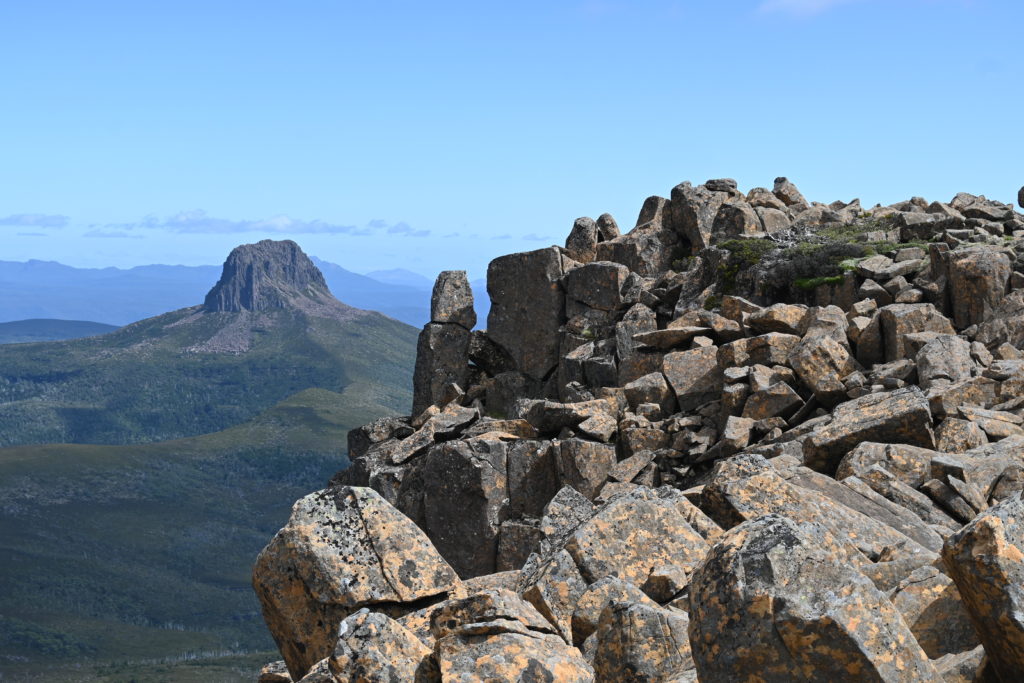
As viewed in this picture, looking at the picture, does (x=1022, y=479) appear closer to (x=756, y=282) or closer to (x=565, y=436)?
(x=565, y=436)

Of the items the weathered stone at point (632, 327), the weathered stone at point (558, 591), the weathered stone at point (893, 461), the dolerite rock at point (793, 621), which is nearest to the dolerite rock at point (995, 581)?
the dolerite rock at point (793, 621)

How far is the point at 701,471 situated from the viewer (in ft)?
114

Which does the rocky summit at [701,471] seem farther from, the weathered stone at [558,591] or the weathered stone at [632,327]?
the weathered stone at [632,327]

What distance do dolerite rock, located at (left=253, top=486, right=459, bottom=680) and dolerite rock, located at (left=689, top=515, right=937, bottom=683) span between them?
6611mm

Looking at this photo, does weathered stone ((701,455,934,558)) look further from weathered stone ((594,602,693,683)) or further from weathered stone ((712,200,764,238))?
weathered stone ((712,200,764,238))

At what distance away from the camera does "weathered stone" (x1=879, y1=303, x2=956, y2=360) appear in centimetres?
3731

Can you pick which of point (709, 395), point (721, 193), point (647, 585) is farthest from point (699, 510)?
point (721, 193)

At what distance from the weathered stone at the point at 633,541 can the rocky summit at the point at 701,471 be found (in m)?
0.05

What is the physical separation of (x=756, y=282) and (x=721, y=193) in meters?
14.3

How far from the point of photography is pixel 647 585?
17562 mm

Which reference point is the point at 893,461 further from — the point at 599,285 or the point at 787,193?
the point at 787,193

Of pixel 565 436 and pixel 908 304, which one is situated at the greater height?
pixel 908 304

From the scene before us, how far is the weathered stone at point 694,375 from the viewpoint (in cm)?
3925

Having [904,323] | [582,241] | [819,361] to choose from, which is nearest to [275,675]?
[819,361]
